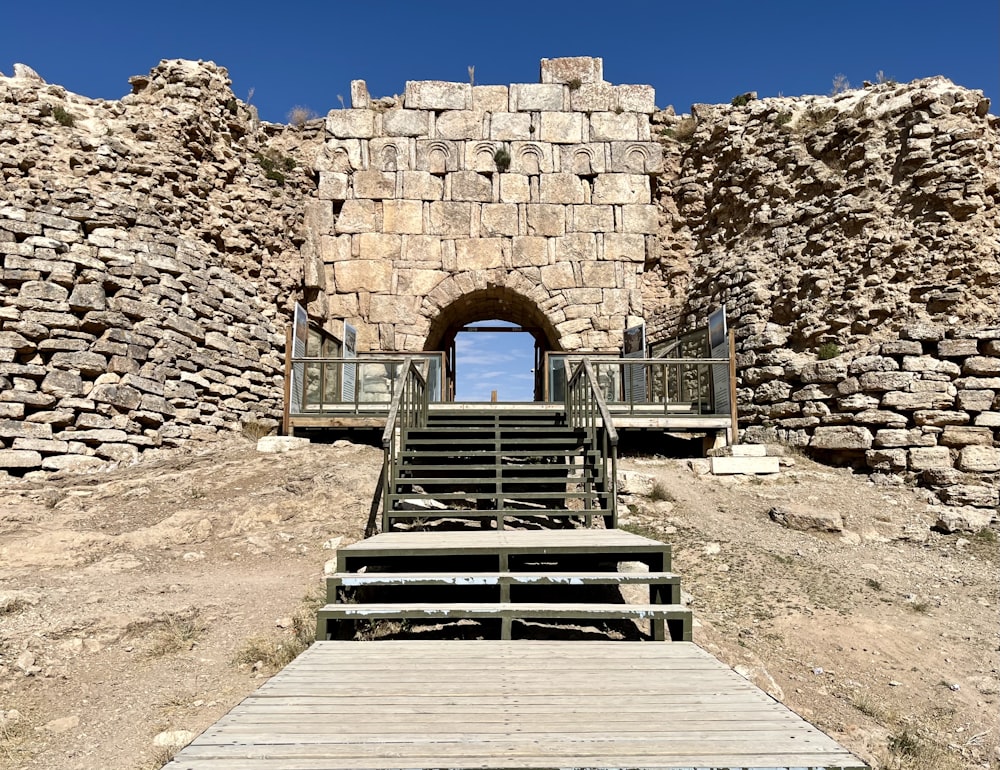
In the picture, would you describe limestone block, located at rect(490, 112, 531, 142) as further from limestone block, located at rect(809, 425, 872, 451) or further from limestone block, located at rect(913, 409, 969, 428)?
limestone block, located at rect(913, 409, 969, 428)

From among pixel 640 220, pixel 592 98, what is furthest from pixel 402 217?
pixel 640 220

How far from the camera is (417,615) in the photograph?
357cm

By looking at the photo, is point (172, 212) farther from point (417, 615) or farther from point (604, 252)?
point (417, 615)

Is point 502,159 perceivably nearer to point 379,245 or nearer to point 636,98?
point 379,245

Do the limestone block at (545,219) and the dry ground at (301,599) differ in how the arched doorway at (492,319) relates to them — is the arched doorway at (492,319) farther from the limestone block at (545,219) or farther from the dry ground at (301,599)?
the dry ground at (301,599)

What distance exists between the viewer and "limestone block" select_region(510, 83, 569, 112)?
12.6 metres

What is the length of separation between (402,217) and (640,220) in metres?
4.61

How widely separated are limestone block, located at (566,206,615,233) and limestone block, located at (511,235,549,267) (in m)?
0.63

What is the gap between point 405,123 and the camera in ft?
40.9

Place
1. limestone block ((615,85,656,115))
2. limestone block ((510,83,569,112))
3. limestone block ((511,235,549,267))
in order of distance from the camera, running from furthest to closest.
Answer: limestone block ((615,85,656,115)), limestone block ((510,83,569,112)), limestone block ((511,235,549,267))

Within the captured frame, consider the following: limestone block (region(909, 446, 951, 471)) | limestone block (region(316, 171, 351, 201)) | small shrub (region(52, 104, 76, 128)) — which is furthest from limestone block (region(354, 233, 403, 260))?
limestone block (region(909, 446, 951, 471))

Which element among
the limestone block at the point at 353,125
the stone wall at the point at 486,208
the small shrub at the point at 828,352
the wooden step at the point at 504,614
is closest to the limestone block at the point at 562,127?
the stone wall at the point at 486,208

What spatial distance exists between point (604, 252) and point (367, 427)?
6.06 metres

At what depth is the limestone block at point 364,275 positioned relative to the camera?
39.7 feet
